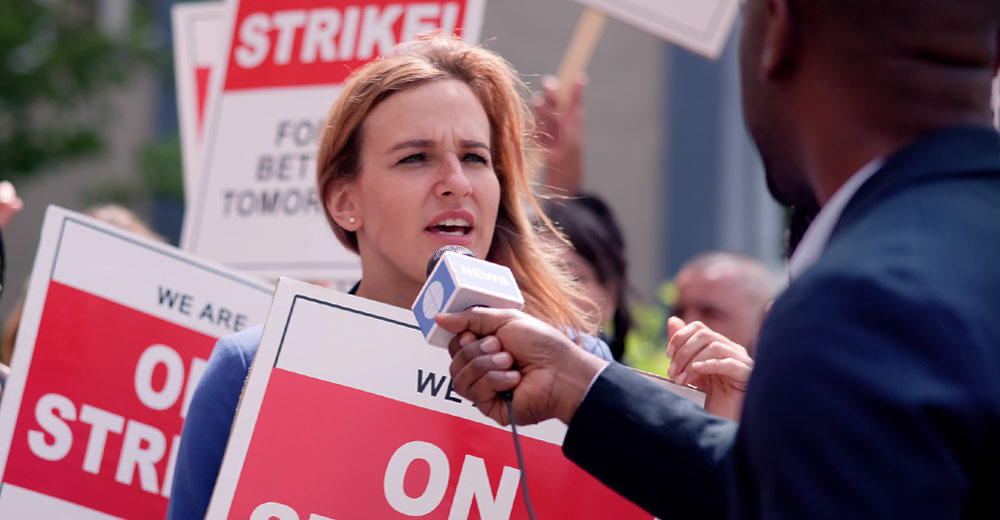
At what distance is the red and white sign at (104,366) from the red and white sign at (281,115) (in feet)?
2.51

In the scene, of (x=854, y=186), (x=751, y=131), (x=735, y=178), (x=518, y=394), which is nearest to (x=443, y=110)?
(x=518, y=394)

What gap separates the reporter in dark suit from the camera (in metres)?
1.17

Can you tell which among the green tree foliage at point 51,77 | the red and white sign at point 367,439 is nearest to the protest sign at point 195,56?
the red and white sign at point 367,439

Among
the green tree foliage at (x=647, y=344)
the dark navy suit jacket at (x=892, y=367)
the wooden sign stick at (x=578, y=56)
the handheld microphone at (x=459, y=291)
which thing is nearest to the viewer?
the dark navy suit jacket at (x=892, y=367)

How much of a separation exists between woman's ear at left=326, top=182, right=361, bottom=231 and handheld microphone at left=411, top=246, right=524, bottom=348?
896 millimetres

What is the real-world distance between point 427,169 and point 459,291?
90 centimetres

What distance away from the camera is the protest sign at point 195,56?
4656 mm

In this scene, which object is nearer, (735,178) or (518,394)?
(518,394)

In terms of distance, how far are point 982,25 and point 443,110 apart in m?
1.45

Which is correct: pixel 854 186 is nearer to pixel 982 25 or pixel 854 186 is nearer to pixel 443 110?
pixel 982 25

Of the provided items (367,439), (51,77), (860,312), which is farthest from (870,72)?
(51,77)

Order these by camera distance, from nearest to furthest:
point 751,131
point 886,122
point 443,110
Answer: point 886,122
point 751,131
point 443,110

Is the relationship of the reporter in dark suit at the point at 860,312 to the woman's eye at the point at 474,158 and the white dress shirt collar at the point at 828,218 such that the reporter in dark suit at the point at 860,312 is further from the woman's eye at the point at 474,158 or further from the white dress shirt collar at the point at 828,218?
the woman's eye at the point at 474,158

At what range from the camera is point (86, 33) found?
11820 millimetres
